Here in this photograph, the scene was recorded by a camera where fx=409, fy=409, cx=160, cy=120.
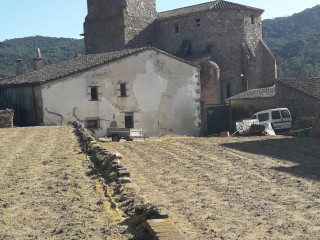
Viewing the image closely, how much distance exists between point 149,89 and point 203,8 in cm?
1426

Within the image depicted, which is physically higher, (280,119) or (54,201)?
(280,119)

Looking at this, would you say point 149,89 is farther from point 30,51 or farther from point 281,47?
point 30,51

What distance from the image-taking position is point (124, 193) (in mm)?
6418

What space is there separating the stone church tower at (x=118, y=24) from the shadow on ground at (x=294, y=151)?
22.6m

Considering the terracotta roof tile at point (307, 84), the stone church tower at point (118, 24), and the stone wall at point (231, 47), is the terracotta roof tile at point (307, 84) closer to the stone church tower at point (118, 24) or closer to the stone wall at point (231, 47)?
the stone wall at point (231, 47)

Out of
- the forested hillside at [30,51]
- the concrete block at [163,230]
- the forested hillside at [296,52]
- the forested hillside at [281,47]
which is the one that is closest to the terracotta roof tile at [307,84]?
the forested hillside at [281,47]

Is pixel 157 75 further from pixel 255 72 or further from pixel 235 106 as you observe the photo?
pixel 255 72

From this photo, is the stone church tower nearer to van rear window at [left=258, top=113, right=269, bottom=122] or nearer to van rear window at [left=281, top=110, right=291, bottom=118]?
van rear window at [left=258, top=113, right=269, bottom=122]

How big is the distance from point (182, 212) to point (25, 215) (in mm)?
2319

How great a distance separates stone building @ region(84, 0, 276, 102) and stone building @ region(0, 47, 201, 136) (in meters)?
8.95

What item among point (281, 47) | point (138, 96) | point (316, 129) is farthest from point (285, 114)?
point (281, 47)

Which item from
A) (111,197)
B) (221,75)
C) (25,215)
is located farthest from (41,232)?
(221,75)

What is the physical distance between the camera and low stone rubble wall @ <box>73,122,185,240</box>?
200 inches

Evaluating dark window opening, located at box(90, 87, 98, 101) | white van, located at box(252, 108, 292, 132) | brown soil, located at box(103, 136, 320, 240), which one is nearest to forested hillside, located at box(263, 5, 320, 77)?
white van, located at box(252, 108, 292, 132)
